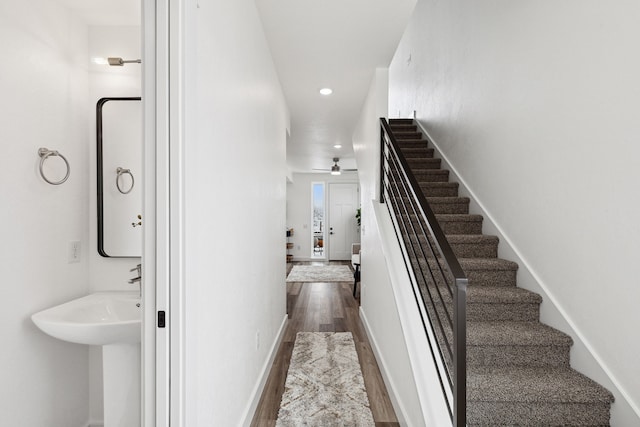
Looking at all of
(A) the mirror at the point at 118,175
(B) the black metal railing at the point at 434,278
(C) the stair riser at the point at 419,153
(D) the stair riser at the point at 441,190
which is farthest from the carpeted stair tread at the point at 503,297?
(C) the stair riser at the point at 419,153

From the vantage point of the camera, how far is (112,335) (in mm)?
1304

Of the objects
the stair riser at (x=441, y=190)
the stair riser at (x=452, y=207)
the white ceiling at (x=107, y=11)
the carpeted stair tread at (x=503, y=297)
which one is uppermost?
the white ceiling at (x=107, y=11)

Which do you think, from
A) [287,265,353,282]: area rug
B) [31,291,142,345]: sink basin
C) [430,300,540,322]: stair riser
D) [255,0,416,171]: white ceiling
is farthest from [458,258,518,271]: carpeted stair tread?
[287,265,353,282]: area rug

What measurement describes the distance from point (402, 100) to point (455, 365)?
518cm

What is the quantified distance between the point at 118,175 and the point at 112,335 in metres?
0.98

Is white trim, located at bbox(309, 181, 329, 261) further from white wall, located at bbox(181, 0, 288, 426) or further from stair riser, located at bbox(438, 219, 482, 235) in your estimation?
white wall, located at bbox(181, 0, 288, 426)

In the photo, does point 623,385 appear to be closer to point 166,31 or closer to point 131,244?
point 166,31

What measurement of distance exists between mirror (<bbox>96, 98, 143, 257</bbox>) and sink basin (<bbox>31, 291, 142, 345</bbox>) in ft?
0.91

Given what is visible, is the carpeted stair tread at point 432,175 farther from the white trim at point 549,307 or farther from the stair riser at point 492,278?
the stair riser at point 492,278

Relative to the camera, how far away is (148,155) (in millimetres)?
1059

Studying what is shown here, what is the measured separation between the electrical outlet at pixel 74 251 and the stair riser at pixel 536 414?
7.22 ft

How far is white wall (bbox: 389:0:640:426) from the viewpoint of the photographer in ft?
4.75

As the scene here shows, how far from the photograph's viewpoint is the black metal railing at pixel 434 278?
119cm

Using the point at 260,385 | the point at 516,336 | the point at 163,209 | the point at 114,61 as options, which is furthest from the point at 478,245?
the point at 114,61
